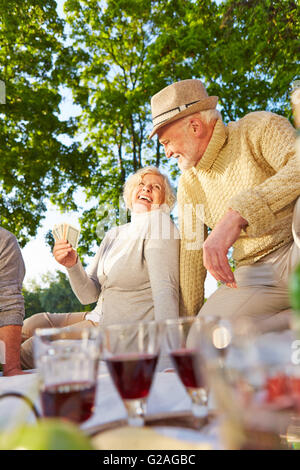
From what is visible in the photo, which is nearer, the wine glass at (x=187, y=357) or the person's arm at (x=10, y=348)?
the wine glass at (x=187, y=357)

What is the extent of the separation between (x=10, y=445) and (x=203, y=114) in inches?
101

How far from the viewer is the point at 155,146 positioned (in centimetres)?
1192

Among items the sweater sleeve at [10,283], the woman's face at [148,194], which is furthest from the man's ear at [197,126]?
the sweater sleeve at [10,283]

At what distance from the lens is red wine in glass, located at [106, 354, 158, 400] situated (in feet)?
2.60

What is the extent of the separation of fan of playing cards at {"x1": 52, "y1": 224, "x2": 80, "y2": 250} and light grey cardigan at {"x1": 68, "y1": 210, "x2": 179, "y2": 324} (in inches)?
10.2

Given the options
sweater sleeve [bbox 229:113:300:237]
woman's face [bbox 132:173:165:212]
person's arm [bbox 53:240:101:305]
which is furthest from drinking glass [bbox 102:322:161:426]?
woman's face [bbox 132:173:165:212]

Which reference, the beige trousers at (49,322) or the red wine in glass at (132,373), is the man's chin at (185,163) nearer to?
the beige trousers at (49,322)

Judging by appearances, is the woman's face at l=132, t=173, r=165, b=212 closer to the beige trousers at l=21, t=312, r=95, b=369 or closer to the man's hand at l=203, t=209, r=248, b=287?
the beige trousers at l=21, t=312, r=95, b=369

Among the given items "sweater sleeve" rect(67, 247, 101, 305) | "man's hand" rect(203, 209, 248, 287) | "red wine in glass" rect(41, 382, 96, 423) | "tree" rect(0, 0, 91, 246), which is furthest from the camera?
"tree" rect(0, 0, 91, 246)

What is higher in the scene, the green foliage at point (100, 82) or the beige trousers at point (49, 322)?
the green foliage at point (100, 82)

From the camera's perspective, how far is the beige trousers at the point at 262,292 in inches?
94.0

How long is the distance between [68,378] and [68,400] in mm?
34

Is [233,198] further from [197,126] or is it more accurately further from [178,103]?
[178,103]
